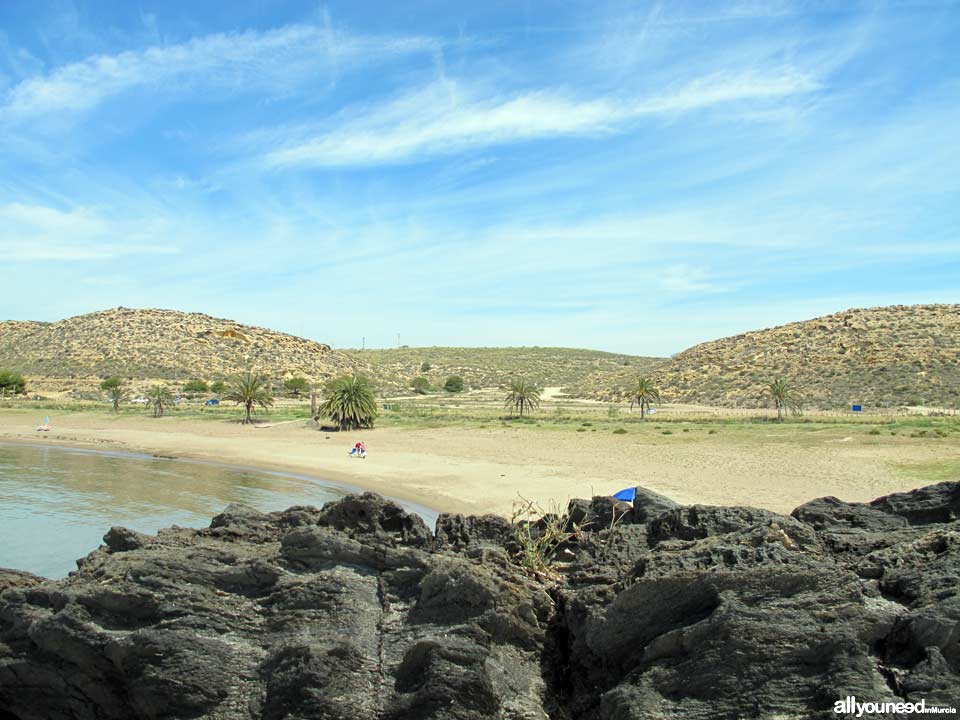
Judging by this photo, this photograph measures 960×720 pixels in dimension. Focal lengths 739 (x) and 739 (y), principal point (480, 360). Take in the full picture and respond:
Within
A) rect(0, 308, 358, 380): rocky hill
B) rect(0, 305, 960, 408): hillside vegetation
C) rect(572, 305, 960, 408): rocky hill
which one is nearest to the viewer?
rect(572, 305, 960, 408): rocky hill

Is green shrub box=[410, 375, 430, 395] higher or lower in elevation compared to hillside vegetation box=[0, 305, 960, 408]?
lower

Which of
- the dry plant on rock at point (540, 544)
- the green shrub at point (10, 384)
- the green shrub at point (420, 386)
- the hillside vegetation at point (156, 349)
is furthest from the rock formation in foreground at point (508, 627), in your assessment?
the green shrub at point (420, 386)

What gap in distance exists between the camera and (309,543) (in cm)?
620

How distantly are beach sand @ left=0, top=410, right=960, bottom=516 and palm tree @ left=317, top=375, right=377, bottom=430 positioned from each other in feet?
3.39

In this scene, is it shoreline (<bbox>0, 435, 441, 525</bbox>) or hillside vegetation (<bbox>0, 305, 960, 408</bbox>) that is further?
hillside vegetation (<bbox>0, 305, 960, 408</bbox>)

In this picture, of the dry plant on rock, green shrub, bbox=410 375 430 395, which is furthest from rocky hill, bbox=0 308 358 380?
the dry plant on rock

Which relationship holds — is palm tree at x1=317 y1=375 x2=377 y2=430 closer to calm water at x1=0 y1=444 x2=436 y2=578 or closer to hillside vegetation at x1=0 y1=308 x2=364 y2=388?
calm water at x1=0 y1=444 x2=436 y2=578

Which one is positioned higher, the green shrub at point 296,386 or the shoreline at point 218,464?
the green shrub at point 296,386

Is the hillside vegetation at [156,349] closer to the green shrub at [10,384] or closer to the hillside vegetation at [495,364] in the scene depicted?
the green shrub at [10,384]

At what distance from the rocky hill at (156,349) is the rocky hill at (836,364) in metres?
32.5

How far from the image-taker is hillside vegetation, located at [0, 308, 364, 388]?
74062 mm

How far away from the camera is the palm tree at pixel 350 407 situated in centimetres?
3806

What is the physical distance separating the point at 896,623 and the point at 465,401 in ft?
199

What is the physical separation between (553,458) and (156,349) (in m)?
65.5
